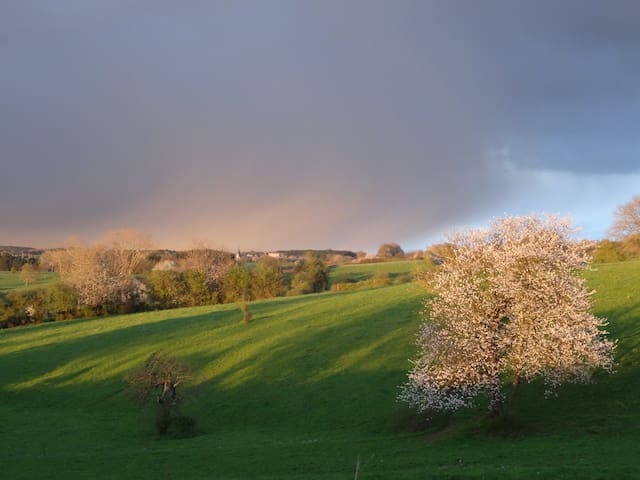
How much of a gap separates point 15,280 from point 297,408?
148m

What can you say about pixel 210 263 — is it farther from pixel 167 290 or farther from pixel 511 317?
pixel 511 317

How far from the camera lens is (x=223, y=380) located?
53969 millimetres

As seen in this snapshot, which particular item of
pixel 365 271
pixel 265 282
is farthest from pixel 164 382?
pixel 365 271

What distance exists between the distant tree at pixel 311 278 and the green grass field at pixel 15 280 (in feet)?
214

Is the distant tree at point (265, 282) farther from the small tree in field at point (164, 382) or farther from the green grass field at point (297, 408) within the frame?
the small tree in field at point (164, 382)

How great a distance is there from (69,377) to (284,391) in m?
26.8

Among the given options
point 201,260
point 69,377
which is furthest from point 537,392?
point 201,260

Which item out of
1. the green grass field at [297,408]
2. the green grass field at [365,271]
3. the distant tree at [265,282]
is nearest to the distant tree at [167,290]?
the distant tree at [265,282]

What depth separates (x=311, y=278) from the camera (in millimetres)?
124375

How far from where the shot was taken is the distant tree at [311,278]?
396 feet

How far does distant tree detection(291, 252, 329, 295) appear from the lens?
396 feet

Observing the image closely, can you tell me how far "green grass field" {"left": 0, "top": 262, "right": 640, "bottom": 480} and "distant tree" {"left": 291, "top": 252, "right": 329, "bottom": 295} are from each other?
36049 millimetres

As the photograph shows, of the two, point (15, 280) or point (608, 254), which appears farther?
point (15, 280)

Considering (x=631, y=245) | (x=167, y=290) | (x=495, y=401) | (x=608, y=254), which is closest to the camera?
(x=495, y=401)
